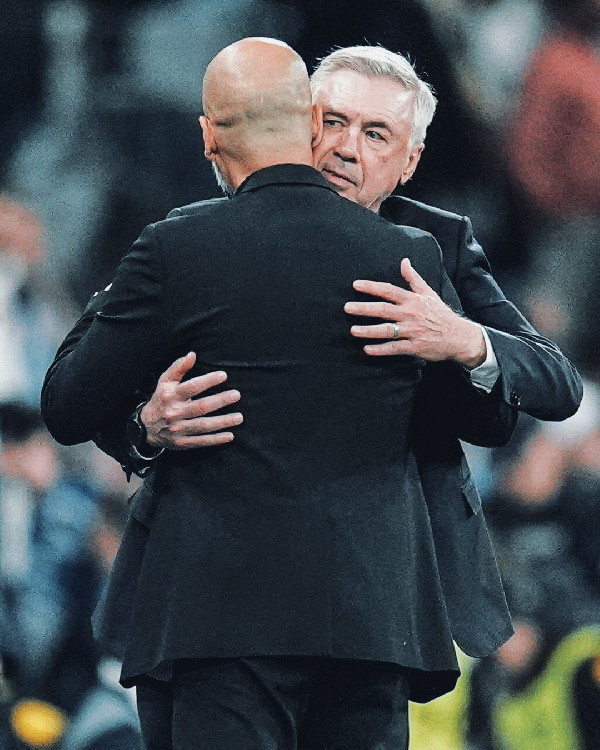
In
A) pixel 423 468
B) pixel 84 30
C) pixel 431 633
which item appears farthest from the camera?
pixel 84 30

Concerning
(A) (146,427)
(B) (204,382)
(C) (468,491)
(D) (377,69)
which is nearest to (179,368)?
(B) (204,382)

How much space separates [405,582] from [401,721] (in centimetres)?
22

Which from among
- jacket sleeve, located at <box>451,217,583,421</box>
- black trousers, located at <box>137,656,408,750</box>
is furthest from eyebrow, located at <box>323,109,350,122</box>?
black trousers, located at <box>137,656,408,750</box>

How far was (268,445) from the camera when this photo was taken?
5.36 feet

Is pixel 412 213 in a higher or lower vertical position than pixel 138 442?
higher

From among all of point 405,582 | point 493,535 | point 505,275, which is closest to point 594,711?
point 493,535

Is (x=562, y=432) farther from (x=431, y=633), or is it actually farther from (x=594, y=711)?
(x=431, y=633)

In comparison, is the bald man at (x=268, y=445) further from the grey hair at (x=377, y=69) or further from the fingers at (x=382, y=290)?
the grey hair at (x=377, y=69)

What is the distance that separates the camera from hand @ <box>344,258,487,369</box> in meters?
1.64

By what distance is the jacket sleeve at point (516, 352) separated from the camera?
1851 millimetres

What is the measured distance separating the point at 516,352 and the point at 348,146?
58cm

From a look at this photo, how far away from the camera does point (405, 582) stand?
Result: 1718mm

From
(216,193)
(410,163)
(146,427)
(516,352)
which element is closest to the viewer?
(146,427)

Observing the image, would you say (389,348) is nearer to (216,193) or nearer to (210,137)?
(210,137)
